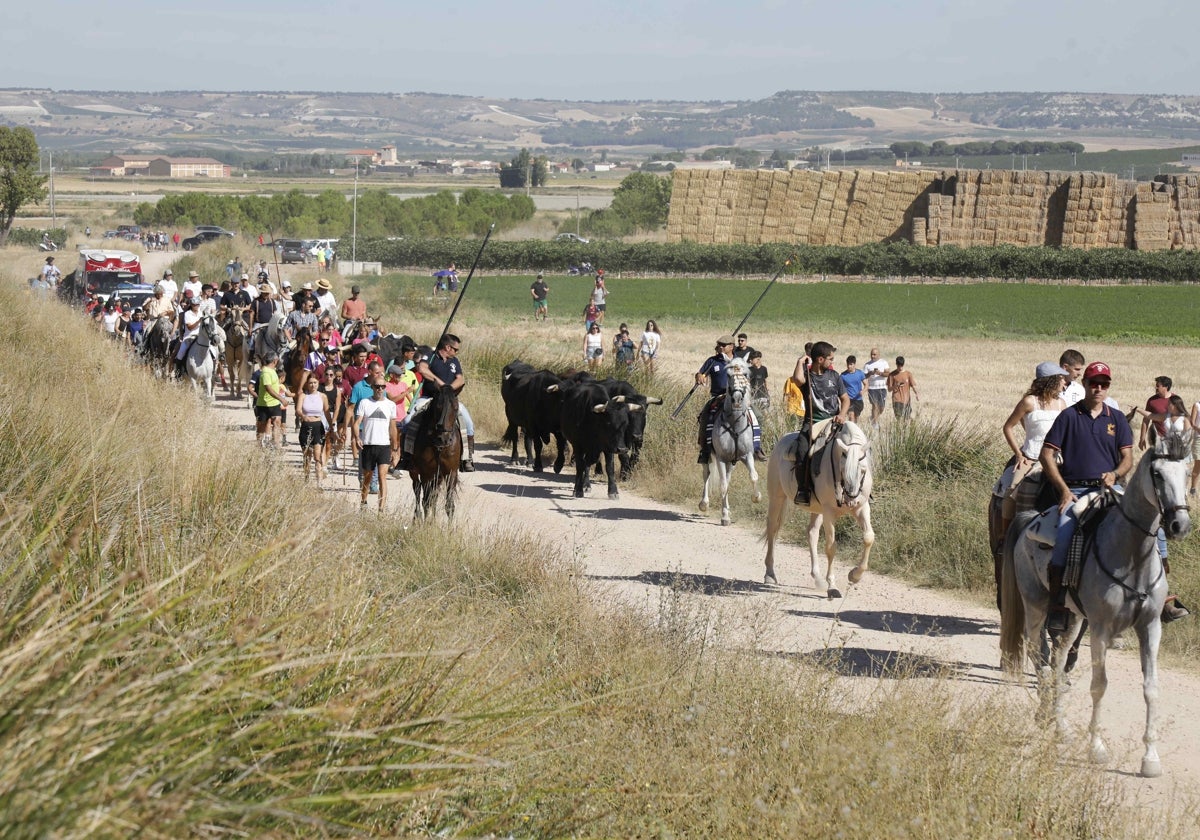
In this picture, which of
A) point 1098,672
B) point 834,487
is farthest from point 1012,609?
point 834,487

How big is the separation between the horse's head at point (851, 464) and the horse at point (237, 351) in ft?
53.5

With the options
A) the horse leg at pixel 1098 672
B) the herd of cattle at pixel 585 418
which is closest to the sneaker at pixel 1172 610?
the horse leg at pixel 1098 672

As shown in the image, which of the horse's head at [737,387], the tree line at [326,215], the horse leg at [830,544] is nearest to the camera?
the horse leg at [830,544]

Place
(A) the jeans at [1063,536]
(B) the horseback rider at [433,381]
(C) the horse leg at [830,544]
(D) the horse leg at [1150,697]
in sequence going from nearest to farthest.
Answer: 1. (D) the horse leg at [1150,697]
2. (A) the jeans at [1063,536]
3. (C) the horse leg at [830,544]
4. (B) the horseback rider at [433,381]

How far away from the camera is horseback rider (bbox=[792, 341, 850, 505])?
552 inches

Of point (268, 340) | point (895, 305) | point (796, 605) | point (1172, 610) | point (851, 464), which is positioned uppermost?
point (851, 464)

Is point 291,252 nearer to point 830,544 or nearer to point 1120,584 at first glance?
point 830,544

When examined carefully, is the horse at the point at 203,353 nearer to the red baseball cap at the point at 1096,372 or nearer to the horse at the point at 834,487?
the horse at the point at 834,487

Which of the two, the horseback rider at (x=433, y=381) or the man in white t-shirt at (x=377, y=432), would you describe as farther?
the man in white t-shirt at (x=377, y=432)

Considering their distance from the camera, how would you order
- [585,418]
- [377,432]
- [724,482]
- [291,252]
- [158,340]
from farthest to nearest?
[291,252], [158,340], [585,418], [724,482], [377,432]

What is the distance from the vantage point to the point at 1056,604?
32.3ft

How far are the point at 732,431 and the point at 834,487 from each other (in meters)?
4.30

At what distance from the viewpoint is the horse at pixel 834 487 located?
13477 millimetres

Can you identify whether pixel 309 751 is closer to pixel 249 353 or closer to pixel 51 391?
pixel 51 391
